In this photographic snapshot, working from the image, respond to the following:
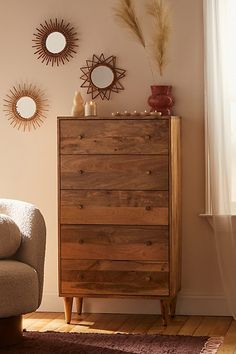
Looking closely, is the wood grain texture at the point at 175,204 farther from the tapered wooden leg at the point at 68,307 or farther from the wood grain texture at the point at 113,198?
the tapered wooden leg at the point at 68,307

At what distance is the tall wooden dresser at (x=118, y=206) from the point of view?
219 inches

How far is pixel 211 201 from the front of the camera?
588 cm

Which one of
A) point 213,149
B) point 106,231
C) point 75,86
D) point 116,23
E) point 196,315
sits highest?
point 116,23

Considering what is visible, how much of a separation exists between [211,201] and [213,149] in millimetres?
324

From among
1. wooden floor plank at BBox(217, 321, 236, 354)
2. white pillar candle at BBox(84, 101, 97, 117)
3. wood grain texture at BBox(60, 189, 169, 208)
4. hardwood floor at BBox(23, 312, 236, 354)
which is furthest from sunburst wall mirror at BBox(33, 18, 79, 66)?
wooden floor plank at BBox(217, 321, 236, 354)

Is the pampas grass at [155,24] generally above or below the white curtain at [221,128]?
above

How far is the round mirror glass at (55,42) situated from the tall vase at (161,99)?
0.69m

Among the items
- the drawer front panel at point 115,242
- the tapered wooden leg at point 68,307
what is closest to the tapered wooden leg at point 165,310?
the drawer front panel at point 115,242

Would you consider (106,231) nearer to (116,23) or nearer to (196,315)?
(196,315)

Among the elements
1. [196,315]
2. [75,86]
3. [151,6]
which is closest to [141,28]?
[151,6]

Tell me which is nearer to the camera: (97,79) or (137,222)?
(137,222)

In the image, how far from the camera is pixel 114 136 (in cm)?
559

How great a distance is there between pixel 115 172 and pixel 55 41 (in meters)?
1.05

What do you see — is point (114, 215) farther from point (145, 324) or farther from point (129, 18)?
point (129, 18)
